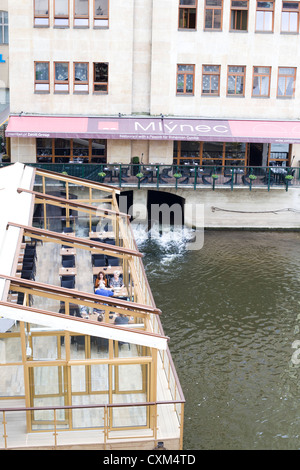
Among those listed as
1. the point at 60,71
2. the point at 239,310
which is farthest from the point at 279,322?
the point at 60,71

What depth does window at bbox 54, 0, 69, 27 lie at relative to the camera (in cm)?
3225

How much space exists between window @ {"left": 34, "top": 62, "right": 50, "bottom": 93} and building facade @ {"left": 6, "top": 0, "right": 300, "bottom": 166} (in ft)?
0.17

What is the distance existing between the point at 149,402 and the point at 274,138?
893 inches

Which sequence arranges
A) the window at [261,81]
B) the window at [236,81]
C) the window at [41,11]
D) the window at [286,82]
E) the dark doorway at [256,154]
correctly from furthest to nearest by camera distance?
the dark doorway at [256,154], the window at [286,82], the window at [261,81], the window at [236,81], the window at [41,11]

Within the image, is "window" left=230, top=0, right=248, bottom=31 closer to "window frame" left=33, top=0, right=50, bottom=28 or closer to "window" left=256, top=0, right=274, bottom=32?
"window" left=256, top=0, right=274, bottom=32

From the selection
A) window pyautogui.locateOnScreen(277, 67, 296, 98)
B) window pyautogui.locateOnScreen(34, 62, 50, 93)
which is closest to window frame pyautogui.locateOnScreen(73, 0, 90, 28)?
window pyautogui.locateOnScreen(34, 62, 50, 93)

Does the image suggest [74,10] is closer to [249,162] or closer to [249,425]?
[249,162]

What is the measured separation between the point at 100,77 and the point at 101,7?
3.45 metres

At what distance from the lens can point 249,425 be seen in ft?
49.7

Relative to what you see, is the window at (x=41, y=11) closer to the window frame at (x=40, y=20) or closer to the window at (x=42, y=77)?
the window frame at (x=40, y=20)

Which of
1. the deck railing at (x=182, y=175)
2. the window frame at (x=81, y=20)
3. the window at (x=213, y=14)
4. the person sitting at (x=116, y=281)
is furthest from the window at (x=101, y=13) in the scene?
the person sitting at (x=116, y=281)

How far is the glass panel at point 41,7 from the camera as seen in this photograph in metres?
32.2

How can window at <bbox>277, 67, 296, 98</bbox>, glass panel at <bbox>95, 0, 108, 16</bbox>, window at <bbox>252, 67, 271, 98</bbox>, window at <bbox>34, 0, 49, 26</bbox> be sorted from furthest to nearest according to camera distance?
window at <bbox>277, 67, 296, 98</bbox> < window at <bbox>252, 67, 271, 98</bbox> < glass panel at <bbox>95, 0, 108, 16</bbox> < window at <bbox>34, 0, 49, 26</bbox>

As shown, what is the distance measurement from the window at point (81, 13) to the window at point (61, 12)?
0.45m
